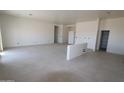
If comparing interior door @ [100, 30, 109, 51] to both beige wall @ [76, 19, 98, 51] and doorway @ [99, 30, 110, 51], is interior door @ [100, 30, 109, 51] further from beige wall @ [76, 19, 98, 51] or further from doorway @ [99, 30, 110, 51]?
beige wall @ [76, 19, 98, 51]

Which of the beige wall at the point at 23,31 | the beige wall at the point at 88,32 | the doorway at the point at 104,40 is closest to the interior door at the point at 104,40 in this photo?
the doorway at the point at 104,40

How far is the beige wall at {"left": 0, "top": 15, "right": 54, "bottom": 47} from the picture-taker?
6.43 meters

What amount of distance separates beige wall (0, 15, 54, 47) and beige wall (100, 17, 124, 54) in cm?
603

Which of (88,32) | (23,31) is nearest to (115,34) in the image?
(88,32)

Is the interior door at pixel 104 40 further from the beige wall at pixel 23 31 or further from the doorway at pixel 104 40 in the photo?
the beige wall at pixel 23 31

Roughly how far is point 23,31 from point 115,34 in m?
7.63

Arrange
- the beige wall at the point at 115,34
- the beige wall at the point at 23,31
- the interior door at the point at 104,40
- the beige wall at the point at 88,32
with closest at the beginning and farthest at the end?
the beige wall at the point at 115,34, the beige wall at the point at 23,31, the interior door at the point at 104,40, the beige wall at the point at 88,32

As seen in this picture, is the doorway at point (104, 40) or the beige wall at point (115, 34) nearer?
the beige wall at point (115, 34)

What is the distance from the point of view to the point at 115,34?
6.01m

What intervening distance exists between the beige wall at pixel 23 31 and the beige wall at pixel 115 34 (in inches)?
238

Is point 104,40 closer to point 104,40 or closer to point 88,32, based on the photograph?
point 104,40

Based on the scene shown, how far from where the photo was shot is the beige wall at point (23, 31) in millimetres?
6432

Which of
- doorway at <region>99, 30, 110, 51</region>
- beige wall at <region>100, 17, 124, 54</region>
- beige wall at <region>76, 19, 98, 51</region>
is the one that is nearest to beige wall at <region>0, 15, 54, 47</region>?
beige wall at <region>76, 19, 98, 51</region>
